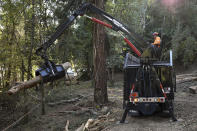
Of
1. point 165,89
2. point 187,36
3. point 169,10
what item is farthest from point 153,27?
point 165,89

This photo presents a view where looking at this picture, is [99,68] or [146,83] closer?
[146,83]

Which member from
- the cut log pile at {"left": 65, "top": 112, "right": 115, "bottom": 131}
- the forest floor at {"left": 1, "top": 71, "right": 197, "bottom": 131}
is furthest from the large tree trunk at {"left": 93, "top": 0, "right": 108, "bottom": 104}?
the cut log pile at {"left": 65, "top": 112, "right": 115, "bottom": 131}

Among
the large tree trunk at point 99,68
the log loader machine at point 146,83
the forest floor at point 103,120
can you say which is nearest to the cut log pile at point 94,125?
the forest floor at point 103,120

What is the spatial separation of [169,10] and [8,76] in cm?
2713

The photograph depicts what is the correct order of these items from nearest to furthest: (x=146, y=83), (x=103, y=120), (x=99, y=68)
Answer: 1. (x=146, y=83)
2. (x=103, y=120)
3. (x=99, y=68)

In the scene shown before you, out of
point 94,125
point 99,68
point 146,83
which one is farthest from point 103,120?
point 99,68

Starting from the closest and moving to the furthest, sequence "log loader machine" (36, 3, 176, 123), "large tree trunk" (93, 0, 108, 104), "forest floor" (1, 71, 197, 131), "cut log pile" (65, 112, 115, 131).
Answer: "forest floor" (1, 71, 197, 131)
"cut log pile" (65, 112, 115, 131)
"log loader machine" (36, 3, 176, 123)
"large tree trunk" (93, 0, 108, 104)

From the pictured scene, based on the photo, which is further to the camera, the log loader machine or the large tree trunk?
the large tree trunk

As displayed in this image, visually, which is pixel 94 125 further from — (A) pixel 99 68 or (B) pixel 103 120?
(A) pixel 99 68

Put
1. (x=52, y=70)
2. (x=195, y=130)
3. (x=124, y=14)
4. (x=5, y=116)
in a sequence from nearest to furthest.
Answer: (x=195, y=130)
(x=52, y=70)
(x=5, y=116)
(x=124, y=14)

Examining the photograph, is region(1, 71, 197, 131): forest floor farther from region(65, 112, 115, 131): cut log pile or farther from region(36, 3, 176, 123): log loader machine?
region(36, 3, 176, 123): log loader machine

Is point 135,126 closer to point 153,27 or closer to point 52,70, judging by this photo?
point 52,70

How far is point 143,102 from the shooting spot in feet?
24.4

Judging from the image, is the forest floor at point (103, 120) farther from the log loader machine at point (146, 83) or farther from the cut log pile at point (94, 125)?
the log loader machine at point (146, 83)
